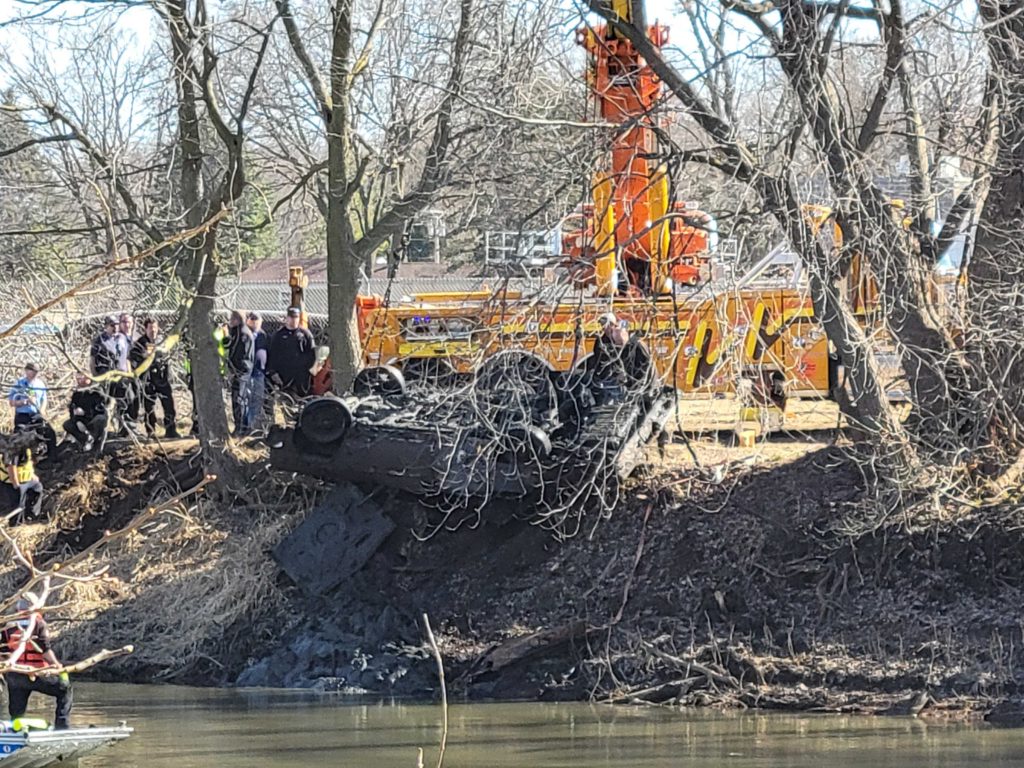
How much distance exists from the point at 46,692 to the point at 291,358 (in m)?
9.47

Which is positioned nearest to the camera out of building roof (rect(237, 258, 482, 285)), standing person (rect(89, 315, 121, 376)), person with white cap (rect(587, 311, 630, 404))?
person with white cap (rect(587, 311, 630, 404))

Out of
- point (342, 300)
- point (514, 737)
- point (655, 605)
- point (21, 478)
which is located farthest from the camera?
point (342, 300)

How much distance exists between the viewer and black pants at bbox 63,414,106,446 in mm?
22828

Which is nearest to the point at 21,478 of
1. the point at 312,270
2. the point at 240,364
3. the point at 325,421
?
the point at 240,364

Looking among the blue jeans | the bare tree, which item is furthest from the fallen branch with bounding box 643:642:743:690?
the blue jeans

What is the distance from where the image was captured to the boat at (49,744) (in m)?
12.2

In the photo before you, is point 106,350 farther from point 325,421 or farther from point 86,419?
point 325,421

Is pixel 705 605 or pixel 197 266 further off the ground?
pixel 197 266

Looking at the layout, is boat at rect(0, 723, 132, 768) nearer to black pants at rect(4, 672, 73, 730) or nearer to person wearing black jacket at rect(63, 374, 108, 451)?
black pants at rect(4, 672, 73, 730)

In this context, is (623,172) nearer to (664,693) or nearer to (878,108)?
(878,108)

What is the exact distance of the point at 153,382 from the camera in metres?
23.4

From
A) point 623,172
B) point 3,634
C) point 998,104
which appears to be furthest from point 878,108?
point 3,634

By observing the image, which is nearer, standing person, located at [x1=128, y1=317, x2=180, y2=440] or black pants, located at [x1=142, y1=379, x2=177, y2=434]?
standing person, located at [x1=128, y1=317, x2=180, y2=440]

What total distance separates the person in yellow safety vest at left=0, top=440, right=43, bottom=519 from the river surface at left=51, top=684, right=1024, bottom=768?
533cm
